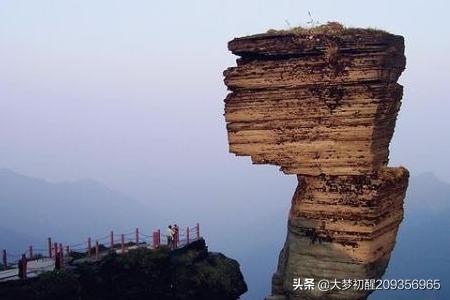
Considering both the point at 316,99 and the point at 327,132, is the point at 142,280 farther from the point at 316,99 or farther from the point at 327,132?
the point at 316,99

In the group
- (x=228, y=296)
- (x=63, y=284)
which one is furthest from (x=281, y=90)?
(x=228, y=296)

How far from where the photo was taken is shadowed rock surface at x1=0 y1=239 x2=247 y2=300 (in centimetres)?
2500

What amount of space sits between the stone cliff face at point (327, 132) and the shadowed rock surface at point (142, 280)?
13.2 m

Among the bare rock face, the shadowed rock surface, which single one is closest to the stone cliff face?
the bare rock face

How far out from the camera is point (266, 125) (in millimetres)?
15344

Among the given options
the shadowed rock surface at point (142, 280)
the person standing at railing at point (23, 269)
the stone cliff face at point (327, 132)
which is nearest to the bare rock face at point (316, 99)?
the stone cliff face at point (327, 132)

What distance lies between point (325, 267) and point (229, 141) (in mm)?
4183

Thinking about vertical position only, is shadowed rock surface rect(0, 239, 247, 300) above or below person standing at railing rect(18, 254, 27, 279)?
below

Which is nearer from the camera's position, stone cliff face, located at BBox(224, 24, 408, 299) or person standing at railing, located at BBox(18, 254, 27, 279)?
stone cliff face, located at BBox(224, 24, 408, 299)

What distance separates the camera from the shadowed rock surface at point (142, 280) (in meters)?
25.0

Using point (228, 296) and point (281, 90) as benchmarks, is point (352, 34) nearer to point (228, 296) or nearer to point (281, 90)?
point (281, 90)

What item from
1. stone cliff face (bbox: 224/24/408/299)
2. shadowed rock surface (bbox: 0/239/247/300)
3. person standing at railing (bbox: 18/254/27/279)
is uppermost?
stone cliff face (bbox: 224/24/408/299)

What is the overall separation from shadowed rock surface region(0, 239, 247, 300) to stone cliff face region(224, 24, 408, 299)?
13227 mm

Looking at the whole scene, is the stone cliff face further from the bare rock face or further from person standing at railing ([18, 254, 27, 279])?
person standing at railing ([18, 254, 27, 279])
